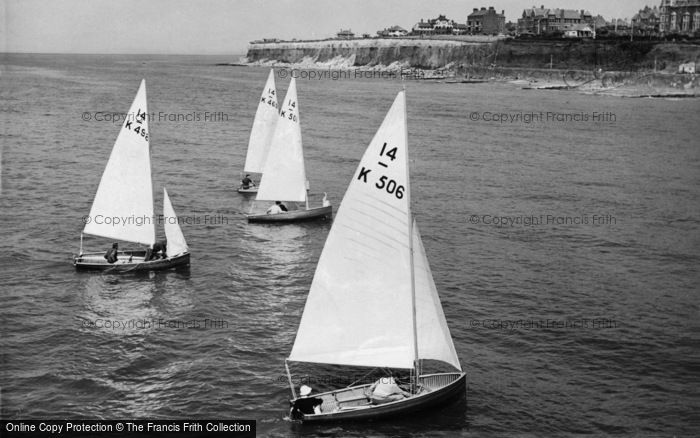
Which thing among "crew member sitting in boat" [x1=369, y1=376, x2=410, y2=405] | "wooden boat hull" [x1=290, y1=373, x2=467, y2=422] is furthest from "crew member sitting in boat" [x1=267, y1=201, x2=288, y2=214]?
"crew member sitting in boat" [x1=369, y1=376, x2=410, y2=405]

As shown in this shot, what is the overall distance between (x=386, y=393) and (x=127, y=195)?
80.0ft

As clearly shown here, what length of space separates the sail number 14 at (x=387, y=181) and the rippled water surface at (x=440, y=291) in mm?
8451

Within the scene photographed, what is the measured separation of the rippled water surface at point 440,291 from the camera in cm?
2981

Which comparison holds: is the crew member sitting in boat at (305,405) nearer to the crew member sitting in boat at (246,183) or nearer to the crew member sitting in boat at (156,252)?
the crew member sitting in boat at (156,252)

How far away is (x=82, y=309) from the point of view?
38.7 m

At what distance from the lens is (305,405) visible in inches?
1085

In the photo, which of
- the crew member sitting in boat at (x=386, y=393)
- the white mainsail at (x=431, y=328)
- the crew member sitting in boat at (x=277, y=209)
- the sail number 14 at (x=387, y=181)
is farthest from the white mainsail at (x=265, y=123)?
the crew member sitting in boat at (x=386, y=393)

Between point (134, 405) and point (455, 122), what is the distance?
95.2 meters

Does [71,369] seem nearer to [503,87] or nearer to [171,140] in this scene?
[171,140]

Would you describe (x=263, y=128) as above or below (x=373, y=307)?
above

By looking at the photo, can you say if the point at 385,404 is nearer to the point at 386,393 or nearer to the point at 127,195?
the point at 386,393

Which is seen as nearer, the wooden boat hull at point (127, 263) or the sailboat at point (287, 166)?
the wooden boat hull at point (127, 263)

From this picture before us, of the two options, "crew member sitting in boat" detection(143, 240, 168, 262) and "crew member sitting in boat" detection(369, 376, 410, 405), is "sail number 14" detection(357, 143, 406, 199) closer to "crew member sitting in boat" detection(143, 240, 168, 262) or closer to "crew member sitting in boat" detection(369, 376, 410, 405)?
"crew member sitting in boat" detection(369, 376, 410, 405)

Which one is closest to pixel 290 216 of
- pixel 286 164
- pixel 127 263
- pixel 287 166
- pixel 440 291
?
pixel 287 166
